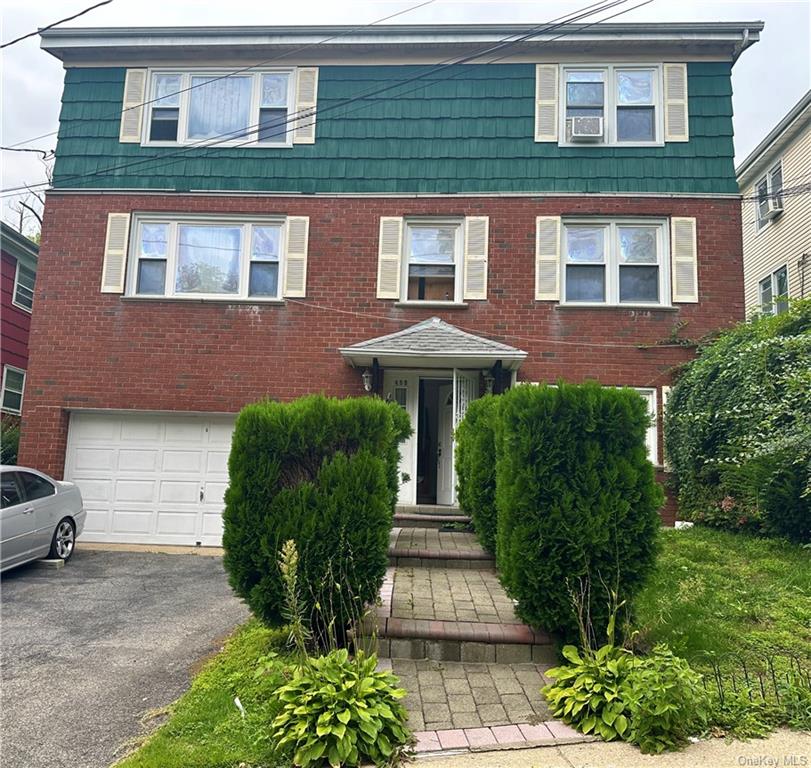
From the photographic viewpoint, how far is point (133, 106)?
10641mm

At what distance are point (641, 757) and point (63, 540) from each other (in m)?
7.74

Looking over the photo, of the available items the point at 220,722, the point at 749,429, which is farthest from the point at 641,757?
the point at 749,429

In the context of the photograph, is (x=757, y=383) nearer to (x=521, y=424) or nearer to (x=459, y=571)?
(x=459, y=571)

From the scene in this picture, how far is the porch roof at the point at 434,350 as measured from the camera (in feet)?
28.9

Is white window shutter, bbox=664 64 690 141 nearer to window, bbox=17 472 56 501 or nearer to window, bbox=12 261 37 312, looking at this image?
window, bbox=17 472 56 501

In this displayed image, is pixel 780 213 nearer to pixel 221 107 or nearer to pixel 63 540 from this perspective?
pixel 221 107

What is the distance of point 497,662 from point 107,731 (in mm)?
2389

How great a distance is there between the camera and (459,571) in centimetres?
603

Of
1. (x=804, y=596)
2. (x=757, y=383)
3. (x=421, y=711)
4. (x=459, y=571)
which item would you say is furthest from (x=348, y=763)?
(x=757, y=383)

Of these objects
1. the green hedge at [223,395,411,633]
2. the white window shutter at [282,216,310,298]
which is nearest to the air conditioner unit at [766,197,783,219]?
the white window shutter at [282,216,310,298]

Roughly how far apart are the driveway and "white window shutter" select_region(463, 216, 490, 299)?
583 centimetres

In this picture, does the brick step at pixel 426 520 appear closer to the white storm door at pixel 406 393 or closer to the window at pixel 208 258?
the white storm door at pixel 406 393

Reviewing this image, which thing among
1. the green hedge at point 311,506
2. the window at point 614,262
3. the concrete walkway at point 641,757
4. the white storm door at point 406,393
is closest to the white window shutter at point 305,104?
the white storm door at point 406,393

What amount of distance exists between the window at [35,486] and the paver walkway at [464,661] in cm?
487
